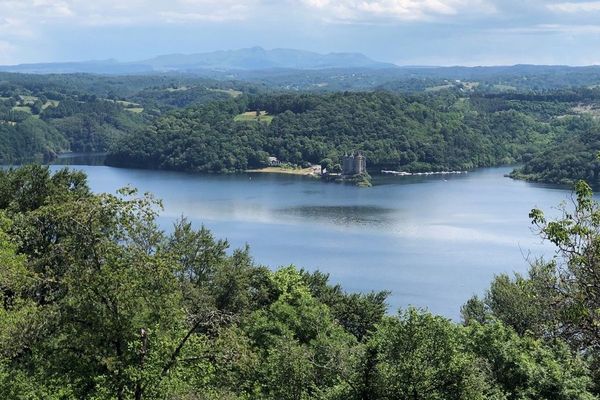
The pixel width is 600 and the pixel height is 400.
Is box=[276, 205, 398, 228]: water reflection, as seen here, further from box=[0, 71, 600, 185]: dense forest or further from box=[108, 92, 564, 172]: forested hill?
box=[108, 92, 564, 172]: forested hill

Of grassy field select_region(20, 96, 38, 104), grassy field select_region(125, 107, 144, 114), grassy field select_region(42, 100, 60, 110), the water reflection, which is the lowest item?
the water reflection

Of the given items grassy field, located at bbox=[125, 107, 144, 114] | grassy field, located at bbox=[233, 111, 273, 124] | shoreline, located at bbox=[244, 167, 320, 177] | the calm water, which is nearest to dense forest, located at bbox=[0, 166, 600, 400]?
the calm water

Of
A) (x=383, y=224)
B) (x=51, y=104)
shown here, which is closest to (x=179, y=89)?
(x=51, y=104)

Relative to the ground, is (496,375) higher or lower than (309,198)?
higher

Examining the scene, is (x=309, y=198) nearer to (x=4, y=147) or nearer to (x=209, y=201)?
(x=209, y=201)

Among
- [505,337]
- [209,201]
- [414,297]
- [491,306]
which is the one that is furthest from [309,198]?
[505,337]

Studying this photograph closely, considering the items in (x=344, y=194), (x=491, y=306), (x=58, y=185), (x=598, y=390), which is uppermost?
(x=58, y=185)
